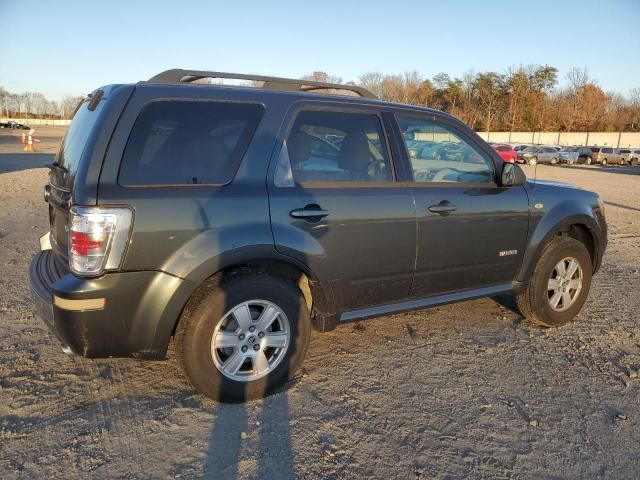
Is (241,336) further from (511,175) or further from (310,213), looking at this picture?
(511,175)

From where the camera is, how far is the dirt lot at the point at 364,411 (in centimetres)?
247

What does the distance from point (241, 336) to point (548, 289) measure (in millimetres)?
2812

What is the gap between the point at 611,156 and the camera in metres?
40.1

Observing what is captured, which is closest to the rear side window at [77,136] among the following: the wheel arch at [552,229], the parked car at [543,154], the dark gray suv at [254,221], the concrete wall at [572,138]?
the dark gray suv at [254,221]

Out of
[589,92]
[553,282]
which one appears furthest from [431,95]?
[553,282]

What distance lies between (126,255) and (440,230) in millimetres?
2174

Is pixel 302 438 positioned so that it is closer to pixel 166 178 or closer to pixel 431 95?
pixel 166 178

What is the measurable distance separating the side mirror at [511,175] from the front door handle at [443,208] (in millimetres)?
574

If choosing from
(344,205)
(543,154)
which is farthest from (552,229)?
(543,154)

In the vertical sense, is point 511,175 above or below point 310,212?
above

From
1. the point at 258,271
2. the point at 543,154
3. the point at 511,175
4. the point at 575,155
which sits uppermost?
the point at 575,155

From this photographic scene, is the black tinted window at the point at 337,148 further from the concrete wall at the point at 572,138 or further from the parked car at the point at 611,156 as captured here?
the concrete wall at the point at 572,138

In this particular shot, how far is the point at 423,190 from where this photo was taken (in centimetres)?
353

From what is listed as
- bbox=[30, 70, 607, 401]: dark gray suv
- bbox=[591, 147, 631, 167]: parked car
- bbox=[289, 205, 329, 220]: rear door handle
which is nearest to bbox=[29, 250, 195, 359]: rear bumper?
bbox=[30, 70, 607, 401]: dark gray suv
